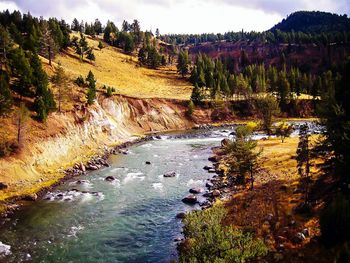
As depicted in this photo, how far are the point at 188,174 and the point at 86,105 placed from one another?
39.7 m

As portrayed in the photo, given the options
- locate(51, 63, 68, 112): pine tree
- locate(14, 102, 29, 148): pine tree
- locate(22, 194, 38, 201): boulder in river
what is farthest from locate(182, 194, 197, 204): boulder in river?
locate(51, 63, 68, 112): pine tree

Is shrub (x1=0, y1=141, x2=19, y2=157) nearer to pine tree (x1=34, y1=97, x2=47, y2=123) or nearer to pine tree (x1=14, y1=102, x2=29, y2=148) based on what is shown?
pine tree (x1=14, y1=102, x2=29, y2=148)

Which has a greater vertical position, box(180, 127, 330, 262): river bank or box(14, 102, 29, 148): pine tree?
box(14, 102, 29, 148): pine tree

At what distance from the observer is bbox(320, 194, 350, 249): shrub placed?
2709cm

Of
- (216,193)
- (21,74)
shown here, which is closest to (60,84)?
(21,74)

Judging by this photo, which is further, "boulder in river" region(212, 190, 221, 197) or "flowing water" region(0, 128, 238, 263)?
"boulder in river" region(212, 190, 221, 197)

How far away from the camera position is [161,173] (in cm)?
6138

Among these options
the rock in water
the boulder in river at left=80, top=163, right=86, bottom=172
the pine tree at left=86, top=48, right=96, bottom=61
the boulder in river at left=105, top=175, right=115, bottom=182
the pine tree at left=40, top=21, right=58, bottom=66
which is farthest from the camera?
the pine tree at left=86, top=48, right=96, bottom=61

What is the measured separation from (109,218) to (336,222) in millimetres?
25910

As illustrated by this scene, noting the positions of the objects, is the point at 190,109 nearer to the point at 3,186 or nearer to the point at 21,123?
the point at 21,123

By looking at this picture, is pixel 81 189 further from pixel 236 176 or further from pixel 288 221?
pixel 288 221

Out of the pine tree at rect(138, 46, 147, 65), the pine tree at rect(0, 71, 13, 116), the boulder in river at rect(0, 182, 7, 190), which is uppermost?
the pine tree at rect(138, 46, 147, 65)

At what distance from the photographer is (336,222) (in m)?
27.5

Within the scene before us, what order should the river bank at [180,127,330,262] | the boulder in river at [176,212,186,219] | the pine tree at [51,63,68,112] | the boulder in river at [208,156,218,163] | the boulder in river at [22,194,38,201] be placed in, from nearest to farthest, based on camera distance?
the river bank at [180,127,330,262] < the boulder in river at [176,212,186,219] < the boulder in river at [22,194,38,201] < the boulder in river at [208,156,218,163] < the pine tree at [51,63,68,112]
